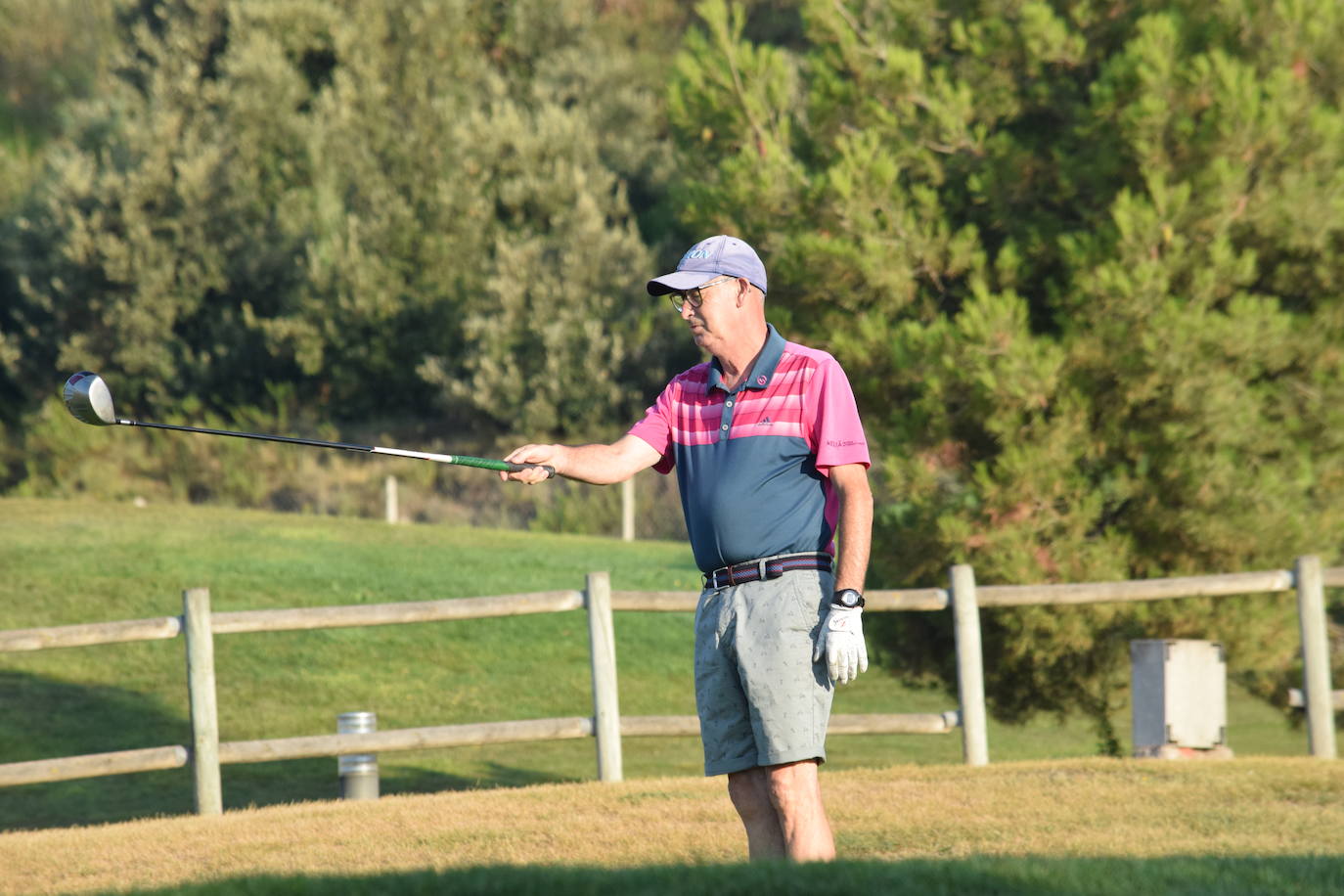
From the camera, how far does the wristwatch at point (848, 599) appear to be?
170 inches

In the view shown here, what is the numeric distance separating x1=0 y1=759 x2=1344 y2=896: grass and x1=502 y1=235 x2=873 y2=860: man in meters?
0.38

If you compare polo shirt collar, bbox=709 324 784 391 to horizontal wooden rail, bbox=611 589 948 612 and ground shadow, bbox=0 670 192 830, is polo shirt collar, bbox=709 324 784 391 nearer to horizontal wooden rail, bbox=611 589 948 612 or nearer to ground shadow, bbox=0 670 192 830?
horizontal wooden rail, bbox=611 589 948 612

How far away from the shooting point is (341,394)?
27.2 m

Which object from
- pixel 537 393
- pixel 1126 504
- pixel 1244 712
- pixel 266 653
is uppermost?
pixel 537 393

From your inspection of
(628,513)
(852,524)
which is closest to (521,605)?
(852,524)

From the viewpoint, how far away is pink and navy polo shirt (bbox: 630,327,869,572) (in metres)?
4.45

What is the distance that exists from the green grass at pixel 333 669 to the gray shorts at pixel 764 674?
747 centimetres

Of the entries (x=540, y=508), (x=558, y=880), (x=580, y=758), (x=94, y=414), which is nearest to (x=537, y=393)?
(x=540, y=508)

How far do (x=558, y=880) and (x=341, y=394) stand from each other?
79.2 ft

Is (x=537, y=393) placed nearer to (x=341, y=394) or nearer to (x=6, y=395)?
(x=341, y=394)

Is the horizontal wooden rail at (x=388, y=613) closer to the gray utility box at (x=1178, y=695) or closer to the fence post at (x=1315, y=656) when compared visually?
the gray utility box at (x=1178, y=695)

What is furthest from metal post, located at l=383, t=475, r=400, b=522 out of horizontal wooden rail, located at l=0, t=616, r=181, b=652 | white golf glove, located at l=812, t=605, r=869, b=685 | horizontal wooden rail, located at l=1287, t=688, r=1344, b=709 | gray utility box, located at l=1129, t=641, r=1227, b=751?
white golf glove, located at l=812, t=605, r=869, b=685

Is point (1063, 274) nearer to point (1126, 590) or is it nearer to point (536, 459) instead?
point (1126, 590)

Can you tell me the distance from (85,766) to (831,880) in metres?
5.57
